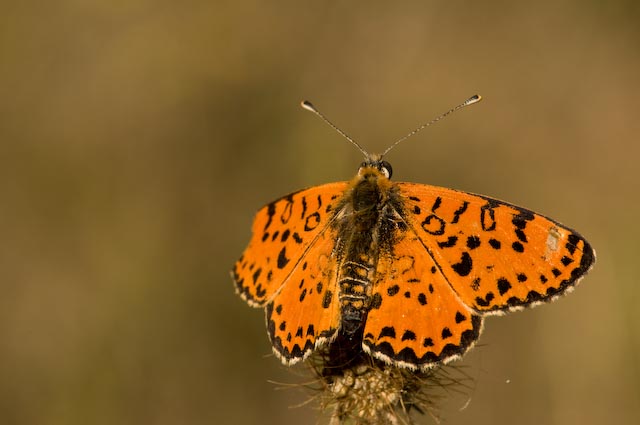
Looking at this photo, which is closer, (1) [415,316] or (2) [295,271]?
(1) [415,316]

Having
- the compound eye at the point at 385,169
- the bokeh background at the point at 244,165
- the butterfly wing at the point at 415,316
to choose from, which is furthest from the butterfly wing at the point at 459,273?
the bokeh background at the point at 244,165

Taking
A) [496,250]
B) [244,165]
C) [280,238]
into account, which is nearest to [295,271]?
[280,238]

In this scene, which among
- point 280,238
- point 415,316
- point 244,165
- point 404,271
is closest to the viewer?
point 415,316

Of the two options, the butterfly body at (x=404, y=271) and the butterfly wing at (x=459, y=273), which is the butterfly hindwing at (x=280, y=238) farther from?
the butterfly wing at (x=459, y=273)

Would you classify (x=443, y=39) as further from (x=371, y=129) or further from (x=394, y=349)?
(x=394, y=349)

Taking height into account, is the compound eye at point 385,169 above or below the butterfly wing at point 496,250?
above

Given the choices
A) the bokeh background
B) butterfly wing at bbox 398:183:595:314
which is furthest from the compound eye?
the bokeh background

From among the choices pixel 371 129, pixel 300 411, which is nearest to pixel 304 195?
pixel 300 411

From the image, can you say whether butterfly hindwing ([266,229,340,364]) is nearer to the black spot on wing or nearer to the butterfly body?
the butterfly body

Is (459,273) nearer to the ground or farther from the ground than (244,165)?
nearer to the ground

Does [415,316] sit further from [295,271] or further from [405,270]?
[295,271]
